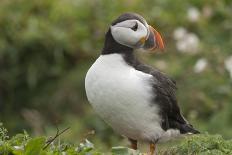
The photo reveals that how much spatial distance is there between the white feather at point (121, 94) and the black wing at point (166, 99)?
85 millimetres

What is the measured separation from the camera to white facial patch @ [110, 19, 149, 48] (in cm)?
523

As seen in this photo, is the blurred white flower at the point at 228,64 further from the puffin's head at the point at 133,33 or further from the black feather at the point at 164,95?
the puffin's head at the point at 133,33

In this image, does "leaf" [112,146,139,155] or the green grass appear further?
"leaf" [112,146,139,155]

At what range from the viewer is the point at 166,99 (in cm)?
535

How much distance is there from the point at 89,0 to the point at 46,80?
1659mm

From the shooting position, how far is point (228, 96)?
8945mm

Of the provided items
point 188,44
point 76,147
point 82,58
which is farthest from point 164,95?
point 82,58

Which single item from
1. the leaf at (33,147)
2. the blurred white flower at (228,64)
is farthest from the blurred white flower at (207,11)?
the leaf at (33,147)

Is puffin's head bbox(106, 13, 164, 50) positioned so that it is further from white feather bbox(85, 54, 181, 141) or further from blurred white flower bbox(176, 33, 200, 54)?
blurred white flower bbox(176, 33, 200, 54)

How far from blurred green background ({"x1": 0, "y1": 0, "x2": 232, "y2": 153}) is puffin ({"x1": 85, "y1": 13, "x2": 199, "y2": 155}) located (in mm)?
2848

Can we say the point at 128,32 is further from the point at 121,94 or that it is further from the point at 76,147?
the point at 76,147

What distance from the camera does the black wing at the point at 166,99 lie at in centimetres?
528

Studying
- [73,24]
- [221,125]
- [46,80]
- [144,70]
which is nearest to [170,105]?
[144,70]

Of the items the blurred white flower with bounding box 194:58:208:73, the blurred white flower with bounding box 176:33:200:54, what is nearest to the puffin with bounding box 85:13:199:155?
the blurred white flower with bounding box 194:58:208:73
